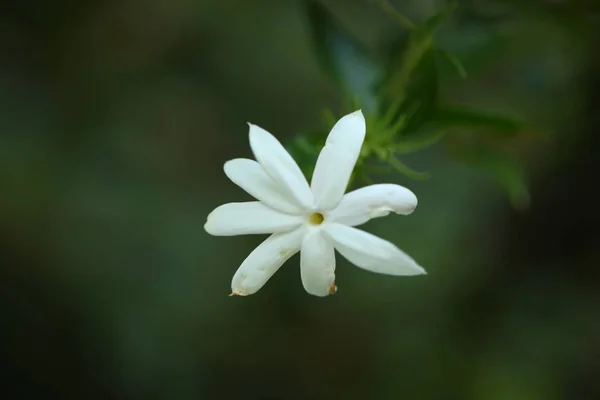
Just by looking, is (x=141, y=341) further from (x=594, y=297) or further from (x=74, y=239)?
(x=594, y=297)

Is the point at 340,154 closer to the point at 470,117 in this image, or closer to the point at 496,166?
the point at 470,117

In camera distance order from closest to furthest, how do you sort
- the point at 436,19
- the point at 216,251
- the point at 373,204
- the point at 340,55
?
1. the point at 373,204
2. the point at 436,19
3. the point at 340,55
4. the point at 216,251

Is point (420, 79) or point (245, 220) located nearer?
point (245, 220)

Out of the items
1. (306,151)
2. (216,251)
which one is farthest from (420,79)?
(216,251)

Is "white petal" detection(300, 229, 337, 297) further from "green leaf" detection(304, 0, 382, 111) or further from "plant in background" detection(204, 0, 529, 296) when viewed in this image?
"green leaf" detection(304, 0, 382, 111)

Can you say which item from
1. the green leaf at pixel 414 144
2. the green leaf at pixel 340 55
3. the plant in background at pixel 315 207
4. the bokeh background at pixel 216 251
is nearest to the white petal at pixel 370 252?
the plant in background at pixel 315 207

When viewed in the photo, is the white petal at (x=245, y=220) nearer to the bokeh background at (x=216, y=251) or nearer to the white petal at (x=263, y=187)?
the white petal at (x=263, y=187)
